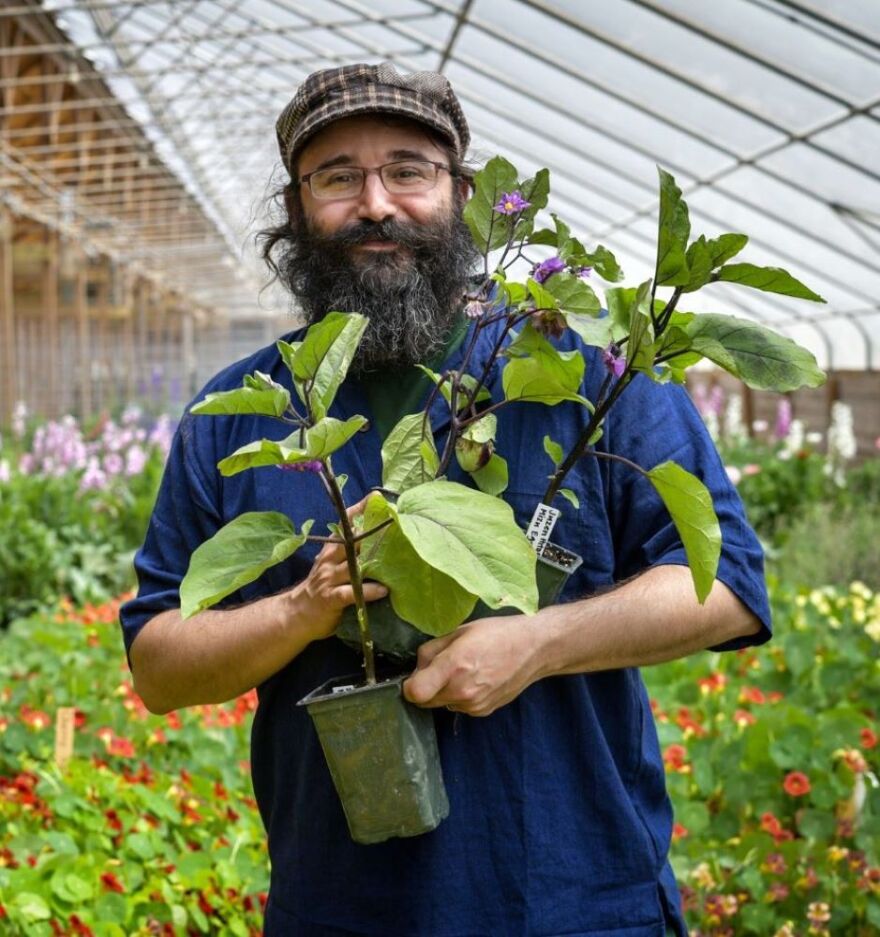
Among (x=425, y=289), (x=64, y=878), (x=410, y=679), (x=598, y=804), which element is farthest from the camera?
(x=64, y=878)

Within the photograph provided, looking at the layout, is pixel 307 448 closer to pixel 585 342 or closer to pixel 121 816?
pixel 585 342

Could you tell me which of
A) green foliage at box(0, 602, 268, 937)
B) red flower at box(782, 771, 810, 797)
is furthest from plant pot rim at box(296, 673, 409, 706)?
red flower at box(782, 771, 810, 797)

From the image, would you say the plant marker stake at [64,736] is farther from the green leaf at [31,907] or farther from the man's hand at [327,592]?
the man's hand at [327,592]

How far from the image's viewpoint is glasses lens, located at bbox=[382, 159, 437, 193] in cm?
156

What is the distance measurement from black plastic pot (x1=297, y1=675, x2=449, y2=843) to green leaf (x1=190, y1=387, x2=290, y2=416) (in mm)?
279

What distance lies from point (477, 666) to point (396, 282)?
54 centimetres

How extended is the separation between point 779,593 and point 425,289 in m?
3.51

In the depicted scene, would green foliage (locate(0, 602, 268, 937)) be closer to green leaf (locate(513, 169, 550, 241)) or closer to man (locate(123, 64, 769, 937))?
man (locate(123, 64, 769, 937))

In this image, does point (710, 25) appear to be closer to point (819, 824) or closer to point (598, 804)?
point (819, 824)

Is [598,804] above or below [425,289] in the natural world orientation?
below

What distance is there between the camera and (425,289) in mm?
1573

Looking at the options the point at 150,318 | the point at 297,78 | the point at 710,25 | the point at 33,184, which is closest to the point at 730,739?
the point at 710,25

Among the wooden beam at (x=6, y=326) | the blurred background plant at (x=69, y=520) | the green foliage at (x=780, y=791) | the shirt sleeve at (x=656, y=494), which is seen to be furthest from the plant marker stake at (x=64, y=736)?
the wooden beam at (x=6, y=326)

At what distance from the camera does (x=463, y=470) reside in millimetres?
1379
